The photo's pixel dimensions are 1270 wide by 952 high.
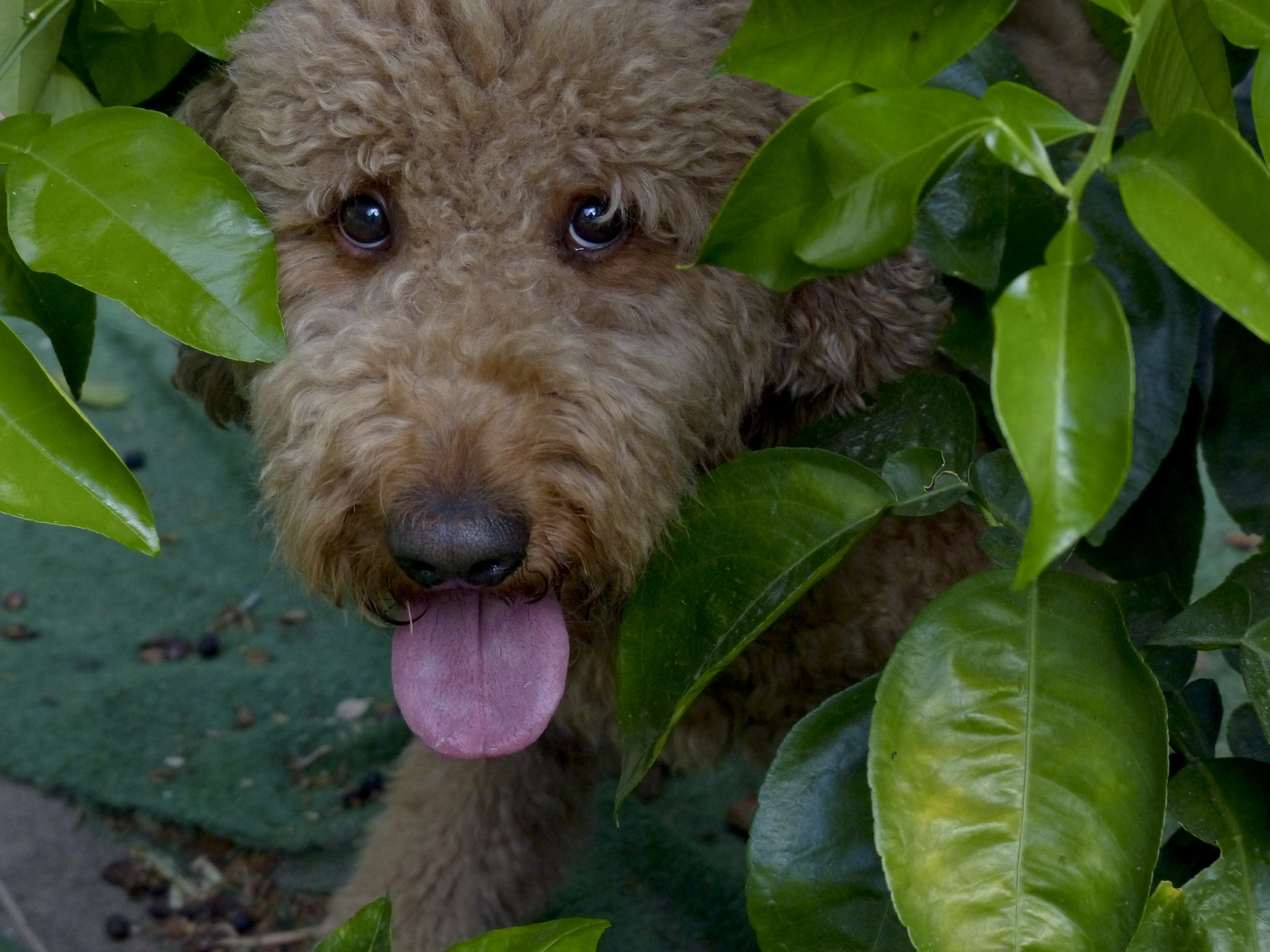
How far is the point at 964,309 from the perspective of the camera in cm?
119

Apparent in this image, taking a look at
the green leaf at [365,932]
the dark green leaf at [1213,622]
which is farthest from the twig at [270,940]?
the dark green leaf at [1213,622]

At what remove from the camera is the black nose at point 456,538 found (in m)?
1.06

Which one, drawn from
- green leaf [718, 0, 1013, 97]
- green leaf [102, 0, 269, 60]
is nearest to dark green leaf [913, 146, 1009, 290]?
green leaf [718, 0, 1013, 97]

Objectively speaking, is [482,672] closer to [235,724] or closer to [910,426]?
[910,426]

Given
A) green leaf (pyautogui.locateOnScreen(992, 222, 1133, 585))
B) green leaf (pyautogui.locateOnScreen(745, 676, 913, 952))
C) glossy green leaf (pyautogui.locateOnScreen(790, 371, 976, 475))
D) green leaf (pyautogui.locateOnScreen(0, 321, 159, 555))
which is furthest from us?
glossy green leaf (pyautogui.locateOnScreen(790, 371, 976, 475))

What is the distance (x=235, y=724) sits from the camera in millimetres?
2500

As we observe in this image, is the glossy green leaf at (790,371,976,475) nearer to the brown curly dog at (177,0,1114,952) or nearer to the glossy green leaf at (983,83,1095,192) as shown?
the brown curly dog at (177,0,1114,952)

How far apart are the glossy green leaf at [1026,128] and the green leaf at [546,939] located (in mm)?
538

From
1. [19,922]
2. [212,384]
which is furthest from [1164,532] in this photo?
[19,922]

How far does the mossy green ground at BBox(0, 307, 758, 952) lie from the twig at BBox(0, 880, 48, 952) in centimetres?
24

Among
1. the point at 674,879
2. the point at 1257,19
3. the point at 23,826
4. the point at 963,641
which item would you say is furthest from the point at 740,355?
the point at 23,826

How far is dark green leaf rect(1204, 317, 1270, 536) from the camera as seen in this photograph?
1.32 meters

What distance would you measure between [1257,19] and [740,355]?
66 centimetres

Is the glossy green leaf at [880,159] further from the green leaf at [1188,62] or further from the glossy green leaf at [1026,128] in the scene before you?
the green leaf at [1188,62]
